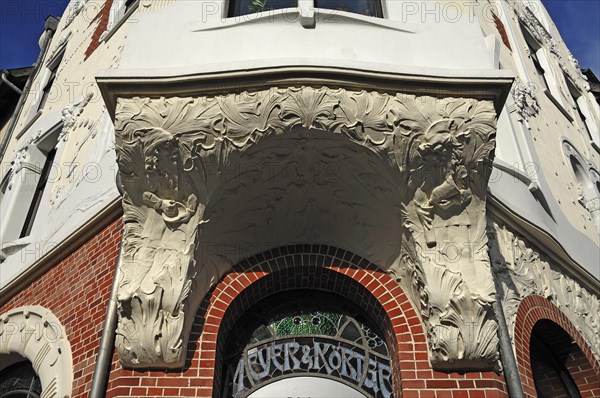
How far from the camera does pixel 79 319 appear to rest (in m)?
5.23

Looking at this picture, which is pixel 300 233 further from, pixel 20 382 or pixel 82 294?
pixel 20 382

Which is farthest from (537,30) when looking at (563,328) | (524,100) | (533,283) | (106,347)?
(106,347)

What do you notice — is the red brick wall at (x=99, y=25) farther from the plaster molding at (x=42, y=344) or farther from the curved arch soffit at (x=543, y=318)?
the curved arch soffit at (x=543, y=318)

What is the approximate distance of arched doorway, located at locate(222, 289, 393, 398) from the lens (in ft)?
15.8

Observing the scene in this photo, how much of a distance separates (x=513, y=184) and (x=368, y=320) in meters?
2.54

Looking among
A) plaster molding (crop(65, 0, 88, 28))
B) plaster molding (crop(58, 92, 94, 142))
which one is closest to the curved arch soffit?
plaster molding (crop(58, 92, 94, 142))

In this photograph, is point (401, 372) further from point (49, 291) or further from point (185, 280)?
point (49, 291)

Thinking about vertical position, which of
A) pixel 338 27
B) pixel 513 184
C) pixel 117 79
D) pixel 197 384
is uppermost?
pixel 338 27

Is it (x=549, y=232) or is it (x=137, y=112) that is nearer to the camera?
Answer: (x=137, y=112)

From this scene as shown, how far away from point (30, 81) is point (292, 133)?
959 centimetres

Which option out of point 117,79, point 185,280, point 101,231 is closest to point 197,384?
point 185,280

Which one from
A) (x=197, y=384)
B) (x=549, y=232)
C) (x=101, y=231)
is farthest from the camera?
(x=549, y=232)

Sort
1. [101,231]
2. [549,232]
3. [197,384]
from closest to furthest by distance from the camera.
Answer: [197,384] → [101,231] → [549,232]

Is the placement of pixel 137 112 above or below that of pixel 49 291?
above
